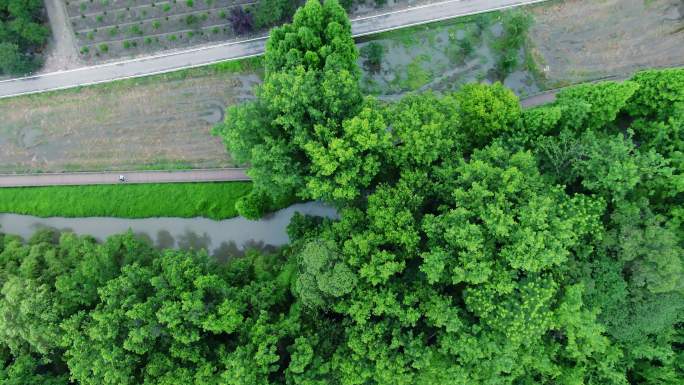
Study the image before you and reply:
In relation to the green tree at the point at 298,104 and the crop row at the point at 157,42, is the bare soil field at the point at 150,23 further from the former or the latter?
the green tree at the point at 298,104

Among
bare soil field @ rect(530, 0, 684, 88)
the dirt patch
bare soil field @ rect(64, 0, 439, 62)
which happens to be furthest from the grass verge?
bare soil field @ rect(530, 0, 684, 88)

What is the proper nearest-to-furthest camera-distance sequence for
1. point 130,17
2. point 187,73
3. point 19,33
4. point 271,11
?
point 271,11
point 19,33
point 187,73
point 130,17

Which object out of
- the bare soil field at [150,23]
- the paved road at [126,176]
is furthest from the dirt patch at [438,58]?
the paved road at [126,176]

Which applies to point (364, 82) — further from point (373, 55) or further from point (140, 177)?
point (140, 177)

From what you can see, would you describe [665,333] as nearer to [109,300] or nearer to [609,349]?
[609,349]

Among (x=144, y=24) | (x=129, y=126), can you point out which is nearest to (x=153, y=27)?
(x=144, y=24)
